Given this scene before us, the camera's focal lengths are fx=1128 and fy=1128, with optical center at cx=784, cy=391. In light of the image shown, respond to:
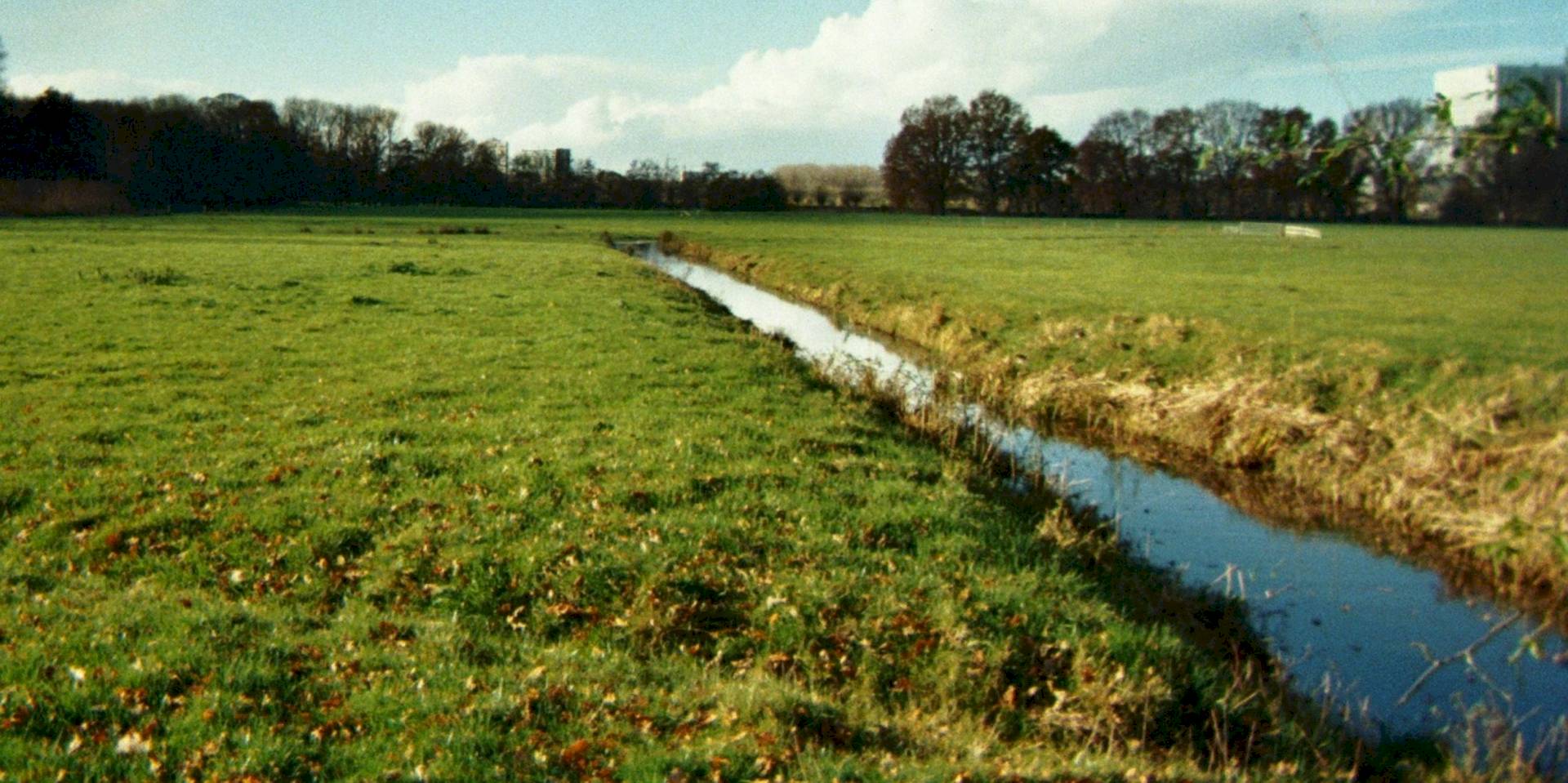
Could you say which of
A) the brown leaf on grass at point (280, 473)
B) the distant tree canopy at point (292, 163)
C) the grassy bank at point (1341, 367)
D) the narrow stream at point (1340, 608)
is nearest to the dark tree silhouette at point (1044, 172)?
the distant tree canopy at point (292, 163)

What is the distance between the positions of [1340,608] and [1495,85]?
762 centimetres

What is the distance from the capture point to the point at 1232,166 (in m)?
5.51

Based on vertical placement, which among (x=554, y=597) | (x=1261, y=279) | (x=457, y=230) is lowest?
(x=554, y=597)

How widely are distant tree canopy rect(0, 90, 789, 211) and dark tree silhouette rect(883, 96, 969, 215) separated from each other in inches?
1438

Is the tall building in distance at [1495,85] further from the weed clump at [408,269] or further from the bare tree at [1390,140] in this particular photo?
the weed clump at [408,269]

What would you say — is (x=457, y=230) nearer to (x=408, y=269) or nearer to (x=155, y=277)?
(x=408, y=269)

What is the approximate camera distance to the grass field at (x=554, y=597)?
18.7ft

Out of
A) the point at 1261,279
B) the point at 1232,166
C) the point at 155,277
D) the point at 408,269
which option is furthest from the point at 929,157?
the point at 1232,166

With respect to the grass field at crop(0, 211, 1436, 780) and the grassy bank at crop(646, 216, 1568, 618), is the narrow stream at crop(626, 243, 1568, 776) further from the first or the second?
the grassy bank at crop(646, 216, 1568, 618)

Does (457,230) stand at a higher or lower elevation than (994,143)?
lower

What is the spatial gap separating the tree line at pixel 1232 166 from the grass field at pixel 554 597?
330 centimetres

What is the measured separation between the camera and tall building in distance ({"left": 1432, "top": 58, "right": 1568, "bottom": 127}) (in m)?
3.83

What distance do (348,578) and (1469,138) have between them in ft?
26.0

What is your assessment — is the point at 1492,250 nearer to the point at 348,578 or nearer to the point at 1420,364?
the point at 1420,364
